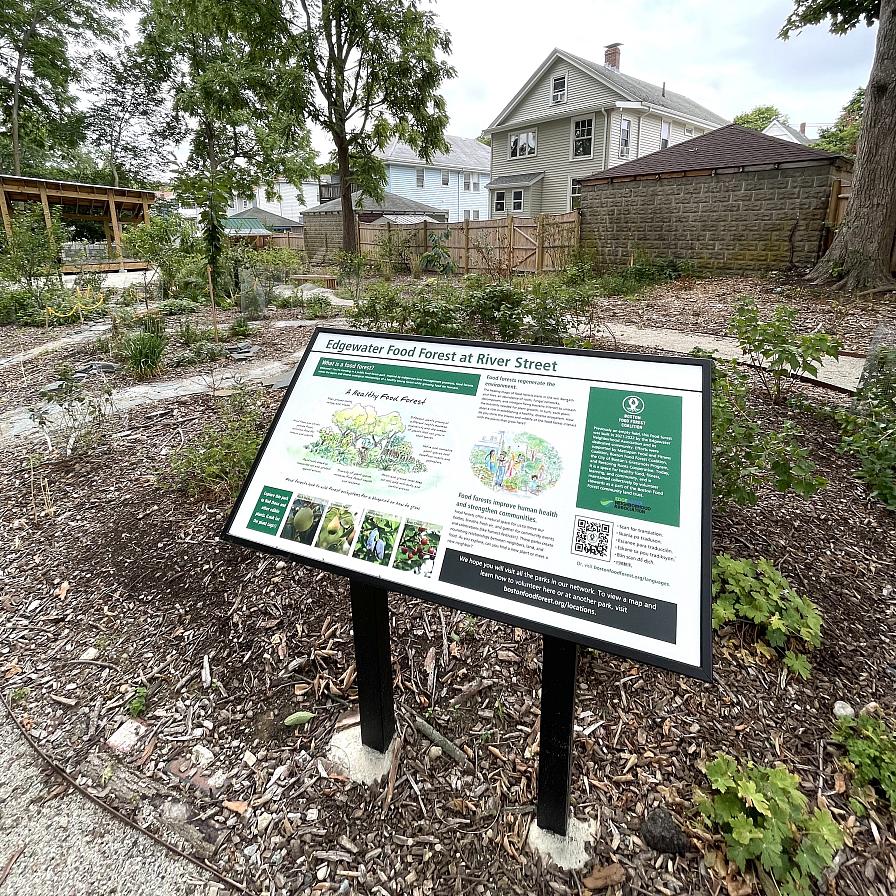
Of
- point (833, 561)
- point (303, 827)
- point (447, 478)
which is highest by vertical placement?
point (447, 478)

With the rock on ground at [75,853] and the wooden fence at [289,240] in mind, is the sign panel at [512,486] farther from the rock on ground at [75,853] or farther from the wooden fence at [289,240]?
the wooden fence at [289,240]

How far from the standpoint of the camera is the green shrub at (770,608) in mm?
1831

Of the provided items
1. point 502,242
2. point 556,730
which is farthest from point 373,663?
point 502,242

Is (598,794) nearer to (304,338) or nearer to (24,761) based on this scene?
(24,761)

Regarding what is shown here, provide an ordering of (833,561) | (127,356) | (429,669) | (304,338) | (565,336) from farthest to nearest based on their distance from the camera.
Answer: (304,338) < (127,356) < (565,336) < (833,561) < (429,669)

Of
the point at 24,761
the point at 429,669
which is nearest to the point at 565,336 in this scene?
the point at 429,669

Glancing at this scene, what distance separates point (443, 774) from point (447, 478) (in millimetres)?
943

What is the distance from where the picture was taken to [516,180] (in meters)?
24.0

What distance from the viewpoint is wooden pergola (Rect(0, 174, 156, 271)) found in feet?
52.1

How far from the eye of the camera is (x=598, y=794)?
5.04ft

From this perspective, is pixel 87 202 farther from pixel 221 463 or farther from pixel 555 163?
pixel 221 463

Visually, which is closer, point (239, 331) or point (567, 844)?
point (567, 844)

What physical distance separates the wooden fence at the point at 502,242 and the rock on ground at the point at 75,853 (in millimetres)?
13700

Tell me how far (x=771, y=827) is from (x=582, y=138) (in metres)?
25.2
